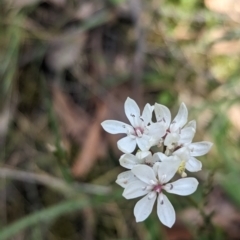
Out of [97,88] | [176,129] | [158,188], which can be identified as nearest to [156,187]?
[158,188]

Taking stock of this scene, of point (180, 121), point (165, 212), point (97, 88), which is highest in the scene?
point (180, 121)

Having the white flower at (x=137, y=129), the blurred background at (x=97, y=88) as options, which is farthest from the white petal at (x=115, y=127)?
the blurred background at (x=97, y=88)

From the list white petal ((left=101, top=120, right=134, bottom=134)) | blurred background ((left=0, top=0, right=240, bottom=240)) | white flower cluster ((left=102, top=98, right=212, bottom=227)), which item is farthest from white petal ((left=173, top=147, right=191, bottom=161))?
→ blurred background ((left=0, top=0, right=240, bottom=240))

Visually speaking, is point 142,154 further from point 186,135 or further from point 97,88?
point 97,88

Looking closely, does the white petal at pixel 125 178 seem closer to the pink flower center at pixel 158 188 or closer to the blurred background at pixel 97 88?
the pink flower center at pixel 158 188

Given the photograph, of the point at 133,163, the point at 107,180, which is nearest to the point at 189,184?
the point at 133,163
